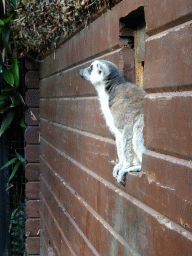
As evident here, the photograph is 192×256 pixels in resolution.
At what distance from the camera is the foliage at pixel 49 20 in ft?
8.21

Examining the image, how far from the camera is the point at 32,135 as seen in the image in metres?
5.38

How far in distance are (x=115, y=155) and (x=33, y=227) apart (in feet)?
12.6

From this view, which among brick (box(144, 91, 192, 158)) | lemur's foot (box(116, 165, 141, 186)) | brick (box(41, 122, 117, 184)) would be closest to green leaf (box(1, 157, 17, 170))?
brick (box(41, 122, 117, 184))

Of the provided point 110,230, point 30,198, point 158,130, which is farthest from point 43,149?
point 158,130

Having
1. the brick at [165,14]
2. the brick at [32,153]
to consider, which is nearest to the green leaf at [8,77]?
the brick at [32,153]

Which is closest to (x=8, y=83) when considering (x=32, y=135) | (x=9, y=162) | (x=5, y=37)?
(x=5, y=37)

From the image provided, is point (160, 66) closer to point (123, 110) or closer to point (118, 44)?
point (123, 110)

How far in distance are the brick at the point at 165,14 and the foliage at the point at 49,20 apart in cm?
54

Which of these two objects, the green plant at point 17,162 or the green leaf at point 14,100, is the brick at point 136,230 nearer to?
the green leaf at point 14,100

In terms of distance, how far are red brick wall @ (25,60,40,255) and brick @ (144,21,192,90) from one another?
4.02 meters

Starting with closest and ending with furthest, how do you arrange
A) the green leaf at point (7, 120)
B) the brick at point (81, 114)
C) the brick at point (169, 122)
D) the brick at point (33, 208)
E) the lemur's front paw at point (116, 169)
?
the brick at point (169, 122)
the lemur's front paw at point (116, 169)
the brick at point (81, 114)
the brick at point (33, 208)
the green leaf at point (7, 120)

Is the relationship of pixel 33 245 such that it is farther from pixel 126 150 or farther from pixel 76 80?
pixel 126 150

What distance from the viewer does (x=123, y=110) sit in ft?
6.15

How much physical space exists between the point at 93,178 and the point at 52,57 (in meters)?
2.11
